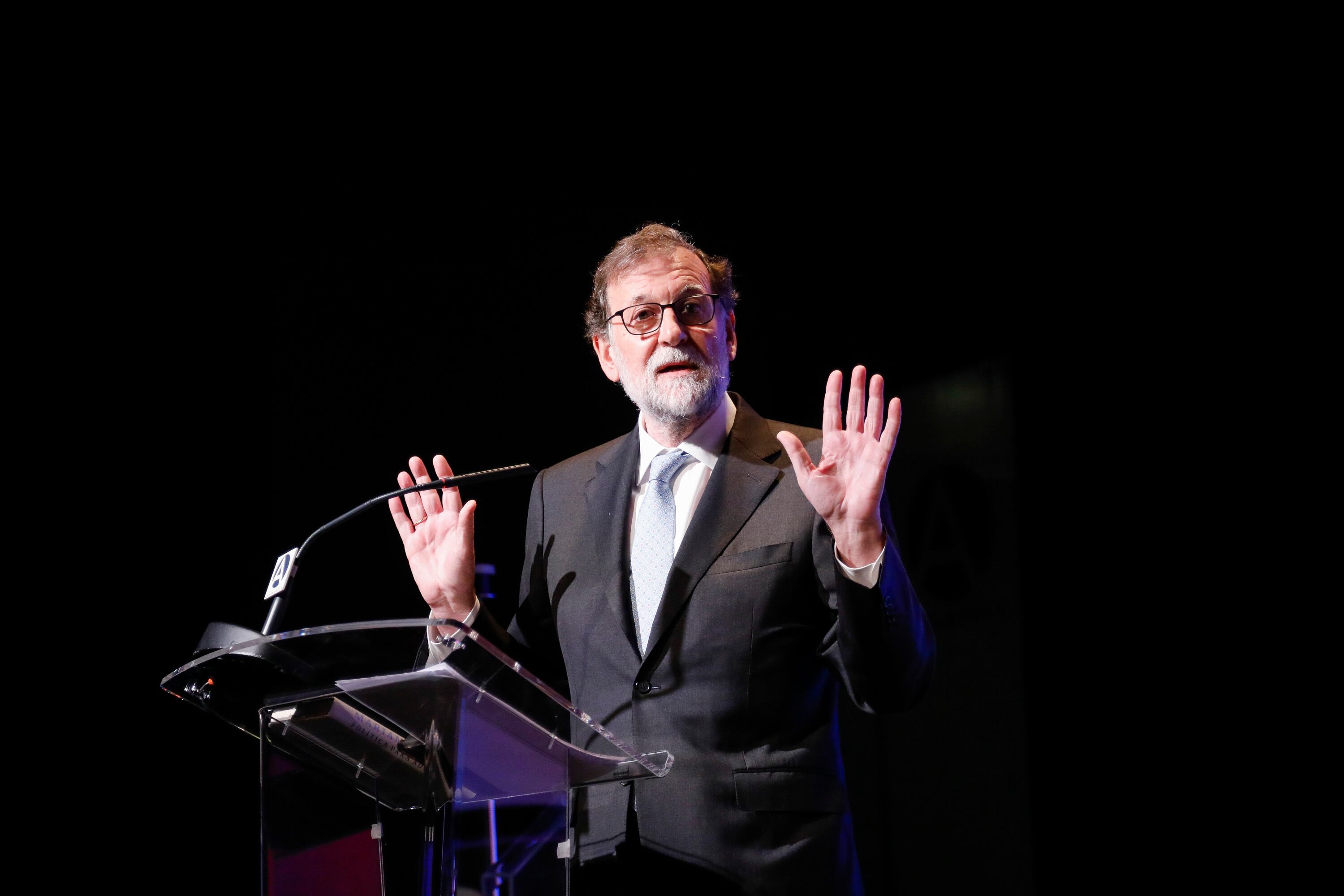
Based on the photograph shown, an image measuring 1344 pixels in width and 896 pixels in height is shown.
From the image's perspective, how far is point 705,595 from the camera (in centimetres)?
189

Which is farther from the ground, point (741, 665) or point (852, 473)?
point (852, 473)

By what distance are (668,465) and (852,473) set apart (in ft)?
1.68

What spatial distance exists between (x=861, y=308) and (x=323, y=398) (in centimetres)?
185

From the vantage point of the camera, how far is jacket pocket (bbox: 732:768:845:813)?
1719mm

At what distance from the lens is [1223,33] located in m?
2.83

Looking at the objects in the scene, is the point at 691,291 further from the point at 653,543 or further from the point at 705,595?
the point at 705,595

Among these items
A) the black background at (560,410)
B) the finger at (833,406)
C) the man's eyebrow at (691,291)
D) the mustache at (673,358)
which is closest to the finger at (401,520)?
the mustache at (673,358)

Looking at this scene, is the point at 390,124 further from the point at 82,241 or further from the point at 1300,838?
the point at 1300,838

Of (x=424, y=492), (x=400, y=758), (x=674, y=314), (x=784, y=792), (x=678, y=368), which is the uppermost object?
(x=674, y=314)

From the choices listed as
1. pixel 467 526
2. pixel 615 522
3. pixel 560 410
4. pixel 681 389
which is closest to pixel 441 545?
pixel 467 526

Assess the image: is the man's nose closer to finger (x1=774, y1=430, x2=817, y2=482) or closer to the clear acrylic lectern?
finger (x1=774, y1=430, x2=817, y2=482)

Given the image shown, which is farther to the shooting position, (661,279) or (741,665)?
(661,279)

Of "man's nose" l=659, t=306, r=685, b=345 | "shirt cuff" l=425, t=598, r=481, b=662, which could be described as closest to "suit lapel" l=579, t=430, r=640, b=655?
"man's nose" l=659, t=306, r=685, b=345

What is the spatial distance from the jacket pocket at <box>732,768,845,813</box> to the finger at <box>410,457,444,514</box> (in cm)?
79
